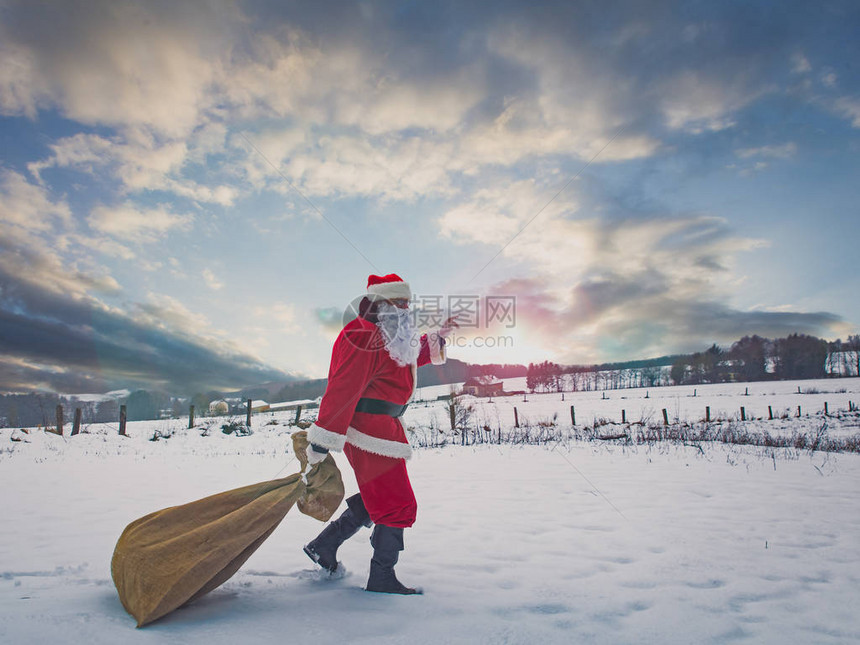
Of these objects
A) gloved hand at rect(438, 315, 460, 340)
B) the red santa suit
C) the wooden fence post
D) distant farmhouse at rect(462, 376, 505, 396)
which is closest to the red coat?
the red santa suit

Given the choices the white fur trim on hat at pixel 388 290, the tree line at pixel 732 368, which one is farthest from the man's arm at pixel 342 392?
the tree line at pixel 732 368

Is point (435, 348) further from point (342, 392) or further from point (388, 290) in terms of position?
point (342, 392)

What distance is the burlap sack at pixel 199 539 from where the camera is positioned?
2.01m

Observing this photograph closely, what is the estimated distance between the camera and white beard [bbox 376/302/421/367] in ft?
9.05

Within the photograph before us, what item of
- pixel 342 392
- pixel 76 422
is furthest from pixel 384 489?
pixel 76 422

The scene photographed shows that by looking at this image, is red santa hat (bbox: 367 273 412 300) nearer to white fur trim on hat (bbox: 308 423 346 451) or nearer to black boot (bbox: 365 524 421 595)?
white fur trim on hat (bbox: 308 423 346 451)

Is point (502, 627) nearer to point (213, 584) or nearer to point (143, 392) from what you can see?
point (213, 584)

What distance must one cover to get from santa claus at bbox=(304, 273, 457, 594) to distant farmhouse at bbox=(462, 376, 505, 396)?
47176 mm

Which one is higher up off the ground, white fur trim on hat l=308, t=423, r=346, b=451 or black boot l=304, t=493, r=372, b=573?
white fur trim on hat l=308, t=423, r=346, b=451

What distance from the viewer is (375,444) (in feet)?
8.68

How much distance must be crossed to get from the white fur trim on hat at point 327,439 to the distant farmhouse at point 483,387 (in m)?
47.5

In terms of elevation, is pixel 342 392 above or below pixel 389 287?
below

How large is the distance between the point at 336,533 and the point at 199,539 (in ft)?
2.83

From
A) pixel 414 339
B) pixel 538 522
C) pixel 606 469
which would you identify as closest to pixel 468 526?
pixel 538 522
